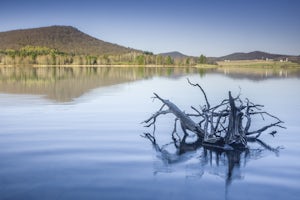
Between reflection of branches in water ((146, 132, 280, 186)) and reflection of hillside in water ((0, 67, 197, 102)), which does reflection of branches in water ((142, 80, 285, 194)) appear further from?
reflection of hillside in water ((0, 67, 197, 102))

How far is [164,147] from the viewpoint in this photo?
16.9 metres

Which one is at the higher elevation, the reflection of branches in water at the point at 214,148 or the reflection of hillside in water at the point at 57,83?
the reflection of hillside in water at the point at 57,83

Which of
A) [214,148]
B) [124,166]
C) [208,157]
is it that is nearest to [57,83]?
[214,148]

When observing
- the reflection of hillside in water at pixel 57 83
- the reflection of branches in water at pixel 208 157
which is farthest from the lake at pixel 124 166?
the reflection of hillside in water at pixel 57 83

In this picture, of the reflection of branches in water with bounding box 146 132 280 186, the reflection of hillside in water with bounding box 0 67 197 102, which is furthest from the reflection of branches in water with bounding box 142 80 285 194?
the reflection of hillside in water with bounding box 0 67 197 102

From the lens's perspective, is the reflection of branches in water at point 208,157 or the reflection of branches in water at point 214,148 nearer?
the reflection of branches in water at point 208,157

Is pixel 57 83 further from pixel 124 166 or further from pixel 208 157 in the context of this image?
pixel 124 166

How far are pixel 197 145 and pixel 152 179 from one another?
5.16 m

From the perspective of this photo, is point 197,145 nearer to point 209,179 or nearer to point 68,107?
point 209,179

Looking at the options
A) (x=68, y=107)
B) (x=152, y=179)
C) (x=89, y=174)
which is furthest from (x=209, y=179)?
(x=68, y=107)

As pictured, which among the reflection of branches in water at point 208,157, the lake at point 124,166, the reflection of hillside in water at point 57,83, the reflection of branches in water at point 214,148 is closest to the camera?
the lake at point 124,166

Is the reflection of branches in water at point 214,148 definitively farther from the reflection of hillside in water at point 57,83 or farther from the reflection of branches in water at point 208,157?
the reflection of hillside in water at point 57,83

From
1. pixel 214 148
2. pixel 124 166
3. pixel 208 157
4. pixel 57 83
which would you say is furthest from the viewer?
pixel 57 83

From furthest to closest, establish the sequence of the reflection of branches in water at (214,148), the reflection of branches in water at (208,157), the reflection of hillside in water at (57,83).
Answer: the reflection of hillside in water at (57,83), the reflection of branches in water at (214,148), the reflection of branches in water at (208,157)
